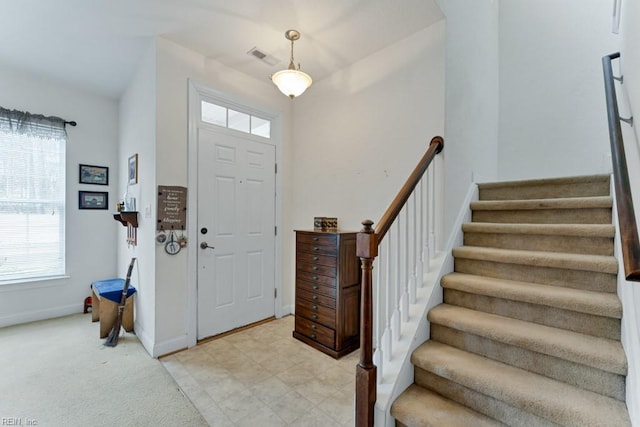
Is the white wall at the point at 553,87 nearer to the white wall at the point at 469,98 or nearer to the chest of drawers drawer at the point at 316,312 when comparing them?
the white wall at the point at 469,98

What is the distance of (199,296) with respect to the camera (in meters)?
2.72

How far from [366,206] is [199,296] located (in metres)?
1.88

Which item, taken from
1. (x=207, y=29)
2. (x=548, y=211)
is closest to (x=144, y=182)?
(x=207, y=29)

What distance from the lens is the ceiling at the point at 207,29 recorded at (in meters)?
2.14

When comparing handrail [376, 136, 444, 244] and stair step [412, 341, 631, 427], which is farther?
handrail [376, 136, 444, 244]

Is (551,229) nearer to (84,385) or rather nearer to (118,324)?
(84,385)

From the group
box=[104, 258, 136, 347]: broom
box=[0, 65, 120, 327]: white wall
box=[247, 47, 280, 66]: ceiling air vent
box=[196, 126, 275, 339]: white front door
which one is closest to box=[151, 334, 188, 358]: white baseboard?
box=[196, 126, 275, 339]: white front door

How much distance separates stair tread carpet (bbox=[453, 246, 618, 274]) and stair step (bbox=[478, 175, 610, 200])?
2.39 feet

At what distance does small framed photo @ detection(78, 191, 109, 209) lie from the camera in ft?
11.6

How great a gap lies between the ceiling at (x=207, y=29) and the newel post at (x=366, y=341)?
1859 millimetres

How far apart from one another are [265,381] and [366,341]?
1092mm

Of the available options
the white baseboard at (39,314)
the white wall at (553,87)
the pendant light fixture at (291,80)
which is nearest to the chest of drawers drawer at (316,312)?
the pendant light fixture at (291,80)

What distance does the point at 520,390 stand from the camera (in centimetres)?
126

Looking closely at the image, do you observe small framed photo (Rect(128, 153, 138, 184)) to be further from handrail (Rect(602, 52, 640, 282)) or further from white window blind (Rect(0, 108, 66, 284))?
handrail (Rect(602, 52, 640, 282))
